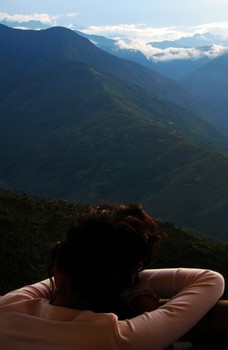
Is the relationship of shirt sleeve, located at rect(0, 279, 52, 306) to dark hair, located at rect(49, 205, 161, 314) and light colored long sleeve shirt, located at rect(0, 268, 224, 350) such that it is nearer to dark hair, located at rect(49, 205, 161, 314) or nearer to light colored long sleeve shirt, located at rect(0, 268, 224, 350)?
light colored long sleeve shirt, located at rect(0, 268, 224, 350)

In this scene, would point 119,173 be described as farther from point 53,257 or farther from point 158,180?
point 53,257

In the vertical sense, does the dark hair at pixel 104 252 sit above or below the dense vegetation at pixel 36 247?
above

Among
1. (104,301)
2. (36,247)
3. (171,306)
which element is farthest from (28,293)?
(36,247)

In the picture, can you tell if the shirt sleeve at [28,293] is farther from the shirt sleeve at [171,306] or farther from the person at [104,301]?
the shirt sleeve at [171,306]

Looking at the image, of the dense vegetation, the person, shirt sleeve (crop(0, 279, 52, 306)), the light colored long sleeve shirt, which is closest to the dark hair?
the person

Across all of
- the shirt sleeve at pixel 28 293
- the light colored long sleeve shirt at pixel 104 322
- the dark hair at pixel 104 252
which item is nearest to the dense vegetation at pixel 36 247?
the shirt sleeve at pixel 28 293

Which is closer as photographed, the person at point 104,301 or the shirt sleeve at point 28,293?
the person at point 104,301

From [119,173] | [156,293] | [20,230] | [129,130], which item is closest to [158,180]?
[119,173]

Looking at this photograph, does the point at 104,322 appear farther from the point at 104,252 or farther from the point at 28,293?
the point at 28,293
